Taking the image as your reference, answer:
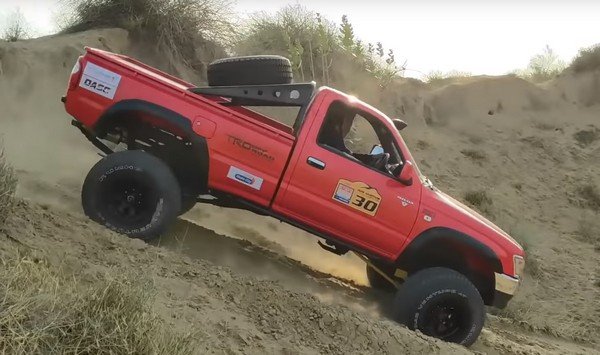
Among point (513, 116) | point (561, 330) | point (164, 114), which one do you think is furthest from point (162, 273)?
point (513, 116)

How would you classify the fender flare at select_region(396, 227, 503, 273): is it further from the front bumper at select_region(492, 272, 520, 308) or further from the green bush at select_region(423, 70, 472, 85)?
the green bush at select_region(423, 70, 472, 85)

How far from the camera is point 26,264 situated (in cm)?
408

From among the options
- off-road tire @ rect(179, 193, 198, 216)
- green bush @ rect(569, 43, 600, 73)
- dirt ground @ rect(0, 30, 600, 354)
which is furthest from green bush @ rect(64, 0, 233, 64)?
green bush @ rect(569, 43, 600, 73)

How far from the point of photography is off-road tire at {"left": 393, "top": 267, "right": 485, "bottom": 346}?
22.4 feet

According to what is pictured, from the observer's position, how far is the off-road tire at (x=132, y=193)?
263 inches

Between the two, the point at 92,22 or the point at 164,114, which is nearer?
the point at 164,114

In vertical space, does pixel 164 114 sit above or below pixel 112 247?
above

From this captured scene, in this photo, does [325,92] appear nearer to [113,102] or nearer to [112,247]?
[113,102]

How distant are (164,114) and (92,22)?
7646 millimetres

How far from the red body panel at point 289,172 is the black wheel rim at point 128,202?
676mm

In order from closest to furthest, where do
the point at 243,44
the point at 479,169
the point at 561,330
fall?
the point at 561,330 → the point at 243,44 → the point at 479,169

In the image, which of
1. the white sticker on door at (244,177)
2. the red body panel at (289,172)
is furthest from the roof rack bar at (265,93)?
the white sticker on door at (244,177)

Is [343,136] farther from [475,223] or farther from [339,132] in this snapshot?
[475,223]

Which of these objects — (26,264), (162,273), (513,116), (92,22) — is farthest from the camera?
(513,116)
